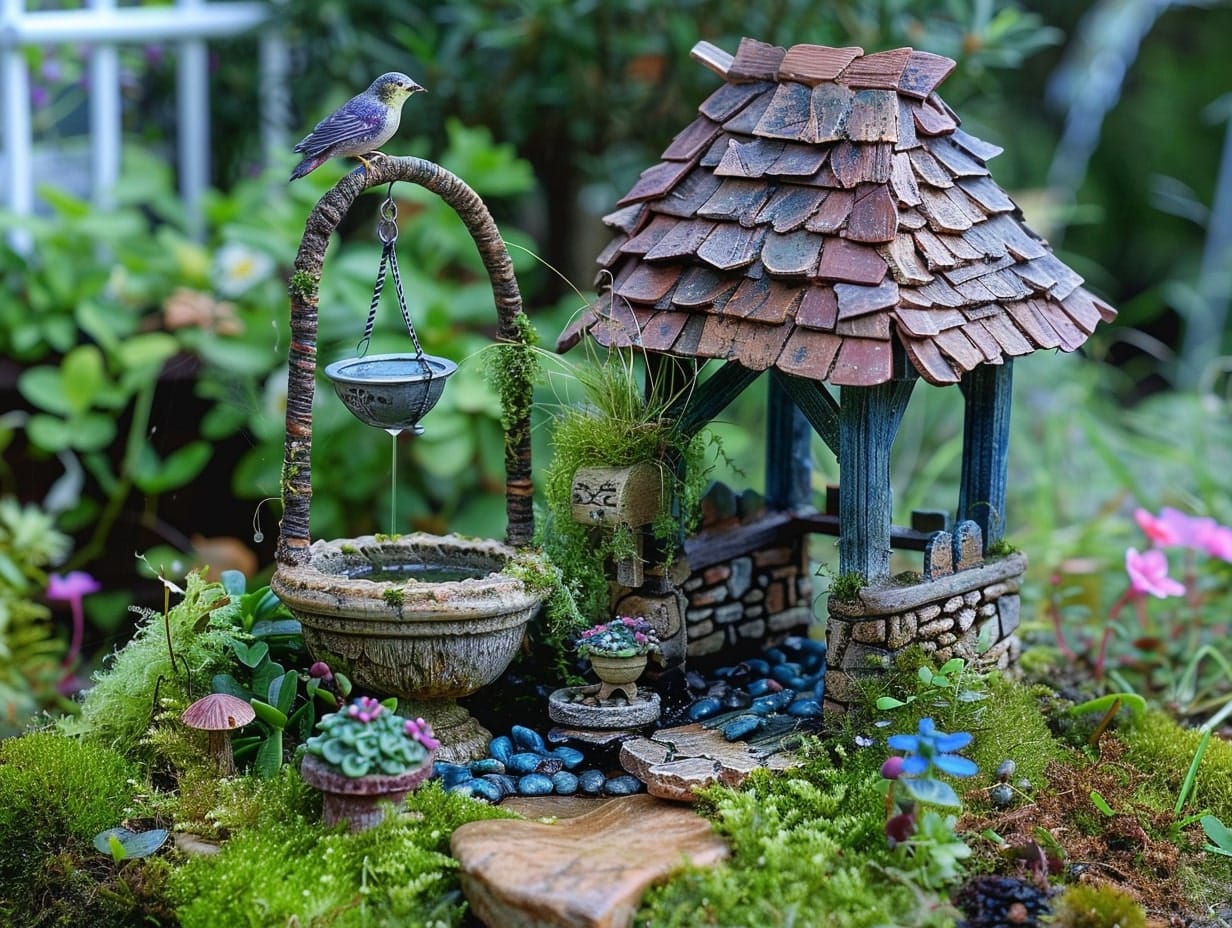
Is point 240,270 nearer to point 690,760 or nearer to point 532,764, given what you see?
point 532,764

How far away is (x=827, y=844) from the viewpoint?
2.96 m

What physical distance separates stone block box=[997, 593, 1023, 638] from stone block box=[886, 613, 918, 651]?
46 centimetres

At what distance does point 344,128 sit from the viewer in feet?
10.7

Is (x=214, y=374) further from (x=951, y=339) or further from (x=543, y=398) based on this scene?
(x=951, y=339)

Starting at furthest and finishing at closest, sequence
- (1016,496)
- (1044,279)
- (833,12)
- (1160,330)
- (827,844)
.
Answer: (1160,330), (1016,496), (833,12), (1044,279), (827,844)

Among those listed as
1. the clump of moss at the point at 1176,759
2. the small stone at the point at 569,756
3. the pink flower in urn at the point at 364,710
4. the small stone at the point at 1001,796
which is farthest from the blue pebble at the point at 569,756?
A: the clump of moss at the point at 1176,759

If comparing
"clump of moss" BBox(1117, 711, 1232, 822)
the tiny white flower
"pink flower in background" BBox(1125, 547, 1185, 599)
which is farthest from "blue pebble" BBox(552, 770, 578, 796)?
the tiny white flower

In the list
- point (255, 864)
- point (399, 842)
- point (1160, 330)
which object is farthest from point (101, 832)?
point (1160, 330)

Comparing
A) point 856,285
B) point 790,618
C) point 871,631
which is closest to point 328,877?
point 871,631

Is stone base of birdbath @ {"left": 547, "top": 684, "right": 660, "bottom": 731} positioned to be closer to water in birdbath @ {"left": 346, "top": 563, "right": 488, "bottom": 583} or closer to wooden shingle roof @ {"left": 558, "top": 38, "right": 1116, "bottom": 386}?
water in birdbath @ {"left": 346, "top": 563, "right": 488, "bottom": 583}

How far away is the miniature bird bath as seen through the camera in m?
3.24

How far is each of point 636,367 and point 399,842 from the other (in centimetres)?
159

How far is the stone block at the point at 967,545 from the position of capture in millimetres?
3615

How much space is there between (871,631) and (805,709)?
38 cm
